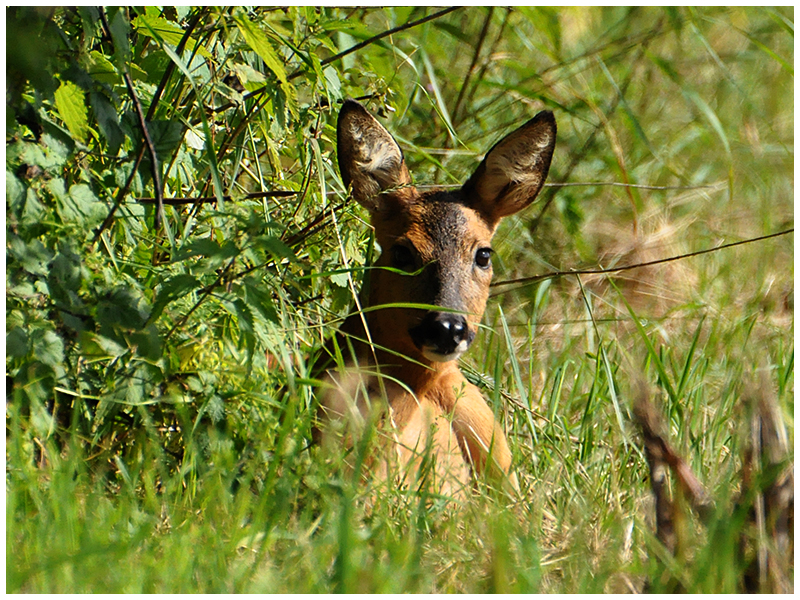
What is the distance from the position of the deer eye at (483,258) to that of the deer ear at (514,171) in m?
0.17

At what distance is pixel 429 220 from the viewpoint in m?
3.37

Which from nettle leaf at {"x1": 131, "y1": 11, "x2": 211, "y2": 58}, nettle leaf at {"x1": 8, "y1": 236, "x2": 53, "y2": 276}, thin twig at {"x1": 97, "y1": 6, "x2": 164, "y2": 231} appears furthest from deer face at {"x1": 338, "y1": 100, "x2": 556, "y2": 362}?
nettle leaf at {"x1": 8, "y1": 236, "x2": 53, "y2": 276}

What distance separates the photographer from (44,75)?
241cm

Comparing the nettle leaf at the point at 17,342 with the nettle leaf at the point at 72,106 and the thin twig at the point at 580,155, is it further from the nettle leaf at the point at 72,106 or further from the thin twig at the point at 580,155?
the thin twig at the point at 580,155

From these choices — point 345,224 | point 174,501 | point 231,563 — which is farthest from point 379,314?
point 231,563

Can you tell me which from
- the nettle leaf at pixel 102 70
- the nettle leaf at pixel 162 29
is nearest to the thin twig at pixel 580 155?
the nettle leaf at pixel 162 29

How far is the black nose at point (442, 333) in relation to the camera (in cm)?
302

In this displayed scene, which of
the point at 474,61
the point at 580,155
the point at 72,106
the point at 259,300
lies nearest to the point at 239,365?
the point at 259,300

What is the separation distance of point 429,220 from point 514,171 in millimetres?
370

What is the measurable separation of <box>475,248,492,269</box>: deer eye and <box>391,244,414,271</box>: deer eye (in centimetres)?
25

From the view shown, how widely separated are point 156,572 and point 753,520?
131cm

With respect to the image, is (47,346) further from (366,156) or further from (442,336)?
(366,156)

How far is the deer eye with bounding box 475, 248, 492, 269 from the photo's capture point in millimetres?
3426

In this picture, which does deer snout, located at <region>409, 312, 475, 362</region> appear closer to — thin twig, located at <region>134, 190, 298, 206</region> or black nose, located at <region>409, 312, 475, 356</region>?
black nose, located at <region>409, 312, 475, 356</region>
